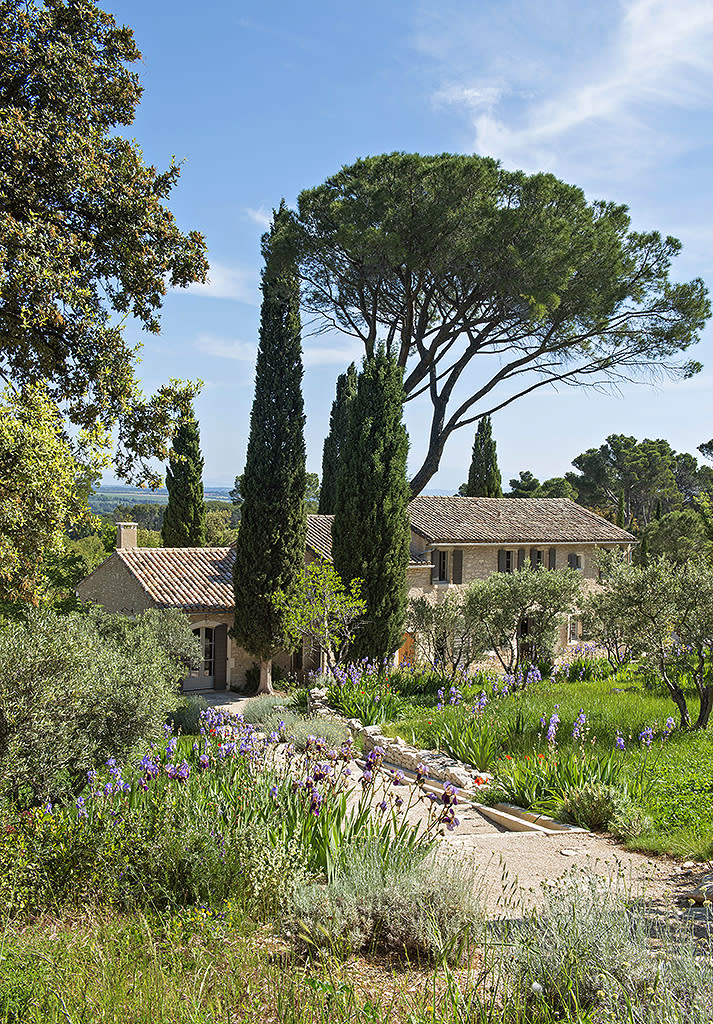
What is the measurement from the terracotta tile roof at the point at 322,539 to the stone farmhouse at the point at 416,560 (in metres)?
0.04

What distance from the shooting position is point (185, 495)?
30.5 metres

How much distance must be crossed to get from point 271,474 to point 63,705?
643 inches

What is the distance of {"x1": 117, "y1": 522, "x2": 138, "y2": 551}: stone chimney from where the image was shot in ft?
88.3

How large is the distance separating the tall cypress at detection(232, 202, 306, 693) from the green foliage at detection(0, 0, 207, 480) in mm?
10919

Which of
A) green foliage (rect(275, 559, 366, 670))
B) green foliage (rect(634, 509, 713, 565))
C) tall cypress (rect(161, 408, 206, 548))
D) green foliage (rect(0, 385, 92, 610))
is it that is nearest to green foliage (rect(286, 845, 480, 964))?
green foliage (rect(0, 385, 92, 610))

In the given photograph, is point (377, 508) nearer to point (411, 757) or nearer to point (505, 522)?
point (411, 757)

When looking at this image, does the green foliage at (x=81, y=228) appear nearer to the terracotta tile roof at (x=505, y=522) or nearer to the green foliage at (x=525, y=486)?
the terracotta tile roof at (x=505, y=522)

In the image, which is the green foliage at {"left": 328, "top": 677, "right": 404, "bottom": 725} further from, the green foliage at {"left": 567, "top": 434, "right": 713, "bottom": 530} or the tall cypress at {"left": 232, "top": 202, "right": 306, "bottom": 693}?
the green foliage at {"left": 567, "top": 434, "right": 713, "bottom": 530}

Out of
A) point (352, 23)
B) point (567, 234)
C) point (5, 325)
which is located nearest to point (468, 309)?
point (567, 234)

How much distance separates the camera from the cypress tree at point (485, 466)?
125ft

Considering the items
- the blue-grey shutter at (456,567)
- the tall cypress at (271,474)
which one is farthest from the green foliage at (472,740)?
the blue-grey shutter at (456,567)

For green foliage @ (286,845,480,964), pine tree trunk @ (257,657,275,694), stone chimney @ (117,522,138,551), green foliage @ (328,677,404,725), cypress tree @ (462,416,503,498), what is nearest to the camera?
green foliage @ (286,845,480,964)

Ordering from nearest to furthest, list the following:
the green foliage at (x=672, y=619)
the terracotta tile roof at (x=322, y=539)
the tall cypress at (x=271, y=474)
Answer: the green foliage at (x=672, y=619)
the tall cypress at (x=271, y=474)
the terracotta tile roof at (x=322, y=539)

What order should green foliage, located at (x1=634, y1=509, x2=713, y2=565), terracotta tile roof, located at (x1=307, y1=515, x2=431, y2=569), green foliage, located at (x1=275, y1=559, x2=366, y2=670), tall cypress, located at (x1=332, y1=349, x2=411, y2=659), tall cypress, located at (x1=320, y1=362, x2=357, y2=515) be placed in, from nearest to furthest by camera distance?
green foliage, located at (x1=275, y1=559, x2=366, y2=670) < tall cypress, located at (x1=332, y1=349, x2=411, y2=659) < terracotta tile roof, located at (x1=307, y1=515, x2=431, y2=569) < tall cypress, located at (x1=320, y1=362, x2=357, y2=515) < green foliage, located at (x1=634, y1=509, x2=713, y2=565)
